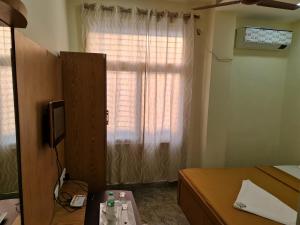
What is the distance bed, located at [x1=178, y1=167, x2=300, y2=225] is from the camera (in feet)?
5.64

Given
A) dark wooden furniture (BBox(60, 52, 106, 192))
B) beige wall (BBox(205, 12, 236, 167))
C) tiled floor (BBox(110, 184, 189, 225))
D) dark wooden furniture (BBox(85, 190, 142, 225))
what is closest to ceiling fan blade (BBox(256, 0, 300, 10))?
beige wall (BBox(205, 12, 236, 167))

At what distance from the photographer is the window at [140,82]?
2855 mm

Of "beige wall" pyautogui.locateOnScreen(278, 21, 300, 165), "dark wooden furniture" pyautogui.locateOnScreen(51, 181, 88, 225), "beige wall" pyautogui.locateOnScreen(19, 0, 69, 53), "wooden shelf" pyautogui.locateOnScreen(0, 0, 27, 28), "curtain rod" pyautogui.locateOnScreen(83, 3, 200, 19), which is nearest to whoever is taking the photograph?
"wooden shelf" pyautogui.locateOnScreen(0, 0, 27, 28)

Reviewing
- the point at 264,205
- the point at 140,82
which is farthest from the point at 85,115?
the point at 264,205

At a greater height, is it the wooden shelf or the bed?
the wooden shelf

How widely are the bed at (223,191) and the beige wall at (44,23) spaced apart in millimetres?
1844

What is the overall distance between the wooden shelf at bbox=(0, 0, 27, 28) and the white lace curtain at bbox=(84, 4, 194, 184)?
2104mm

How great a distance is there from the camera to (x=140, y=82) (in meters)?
2.94

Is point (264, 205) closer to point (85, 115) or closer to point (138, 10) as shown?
point (85, 115)

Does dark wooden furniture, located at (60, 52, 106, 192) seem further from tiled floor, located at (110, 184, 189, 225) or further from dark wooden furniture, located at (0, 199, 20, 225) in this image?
dark wooden furniture, located at (0, 199, 20, 225)

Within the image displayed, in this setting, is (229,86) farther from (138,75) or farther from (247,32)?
(138,75)

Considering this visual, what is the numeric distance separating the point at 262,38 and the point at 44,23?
9.21ft

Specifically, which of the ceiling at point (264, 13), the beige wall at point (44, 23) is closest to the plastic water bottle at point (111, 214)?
the beige wall at point (44, 23)

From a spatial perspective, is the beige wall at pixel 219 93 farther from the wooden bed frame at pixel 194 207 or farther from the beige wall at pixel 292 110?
the beige wall at pixel 292 110
